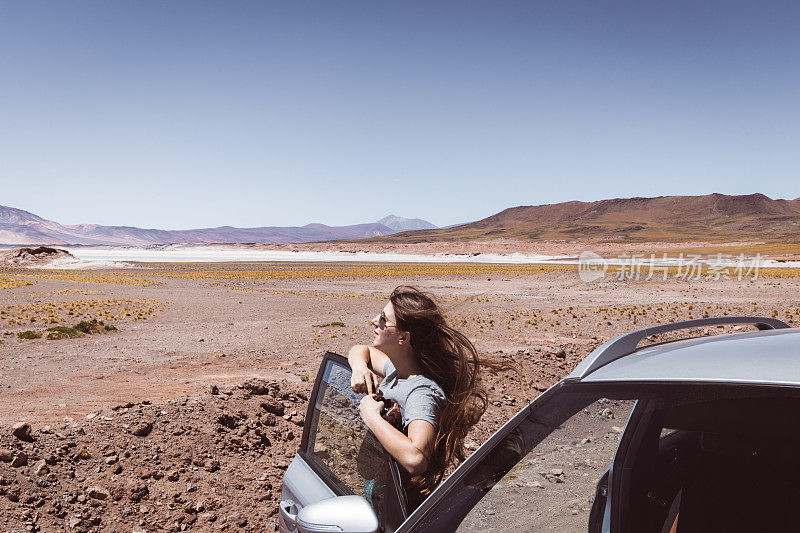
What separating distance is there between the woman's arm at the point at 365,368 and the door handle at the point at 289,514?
0.56 meters

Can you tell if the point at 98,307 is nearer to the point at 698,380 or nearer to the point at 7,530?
the point at 7,530

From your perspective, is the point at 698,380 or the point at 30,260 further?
the point at 30,260

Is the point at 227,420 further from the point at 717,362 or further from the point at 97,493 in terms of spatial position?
the point at 717,362

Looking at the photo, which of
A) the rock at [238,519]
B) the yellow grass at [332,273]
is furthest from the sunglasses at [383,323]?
the yellow grass at [332,273]

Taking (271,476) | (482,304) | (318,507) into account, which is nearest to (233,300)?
(482,304)

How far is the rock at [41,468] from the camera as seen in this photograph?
440 centimetres

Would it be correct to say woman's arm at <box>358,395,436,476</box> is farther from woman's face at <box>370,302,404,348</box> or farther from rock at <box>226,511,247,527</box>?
rock at <box>226,511,247,527</box>

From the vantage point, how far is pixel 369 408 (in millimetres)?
2057

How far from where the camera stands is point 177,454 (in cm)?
502

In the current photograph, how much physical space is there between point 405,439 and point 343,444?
527 mm

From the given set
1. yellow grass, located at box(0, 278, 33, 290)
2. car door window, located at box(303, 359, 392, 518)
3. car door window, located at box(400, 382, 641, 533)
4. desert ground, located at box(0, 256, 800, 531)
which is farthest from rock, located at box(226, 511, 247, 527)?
yellow grass, located at box(0, 278, 33, 290)

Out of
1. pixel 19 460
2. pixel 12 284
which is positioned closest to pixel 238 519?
pixel 19 460

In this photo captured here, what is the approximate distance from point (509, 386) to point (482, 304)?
46.2 feet

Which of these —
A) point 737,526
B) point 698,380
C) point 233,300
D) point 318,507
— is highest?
point 698,380
